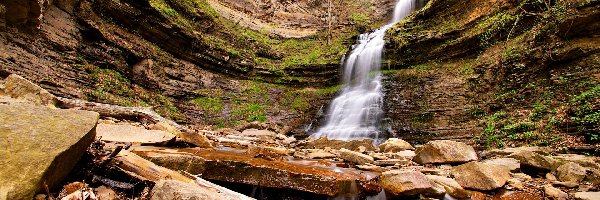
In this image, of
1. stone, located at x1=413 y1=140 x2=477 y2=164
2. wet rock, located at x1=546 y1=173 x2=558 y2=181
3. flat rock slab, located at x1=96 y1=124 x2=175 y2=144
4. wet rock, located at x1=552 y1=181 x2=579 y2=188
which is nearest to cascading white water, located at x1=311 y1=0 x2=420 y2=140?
stone, located at x1=413 y1=140 x2=477 y2=164

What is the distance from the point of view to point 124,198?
2041 mm

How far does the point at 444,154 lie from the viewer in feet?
18.3

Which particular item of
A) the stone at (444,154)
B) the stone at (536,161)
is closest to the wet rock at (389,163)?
the stone at (444,154)

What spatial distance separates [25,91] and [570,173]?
893 centimetres

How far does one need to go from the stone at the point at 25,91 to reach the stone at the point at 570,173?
8344 millimetres

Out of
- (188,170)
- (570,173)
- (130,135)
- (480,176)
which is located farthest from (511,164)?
(130,135)

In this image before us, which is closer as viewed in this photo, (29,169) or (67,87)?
(29,169)

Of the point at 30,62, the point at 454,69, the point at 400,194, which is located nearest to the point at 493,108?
the point at 454,69

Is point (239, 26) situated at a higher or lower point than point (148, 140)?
higher

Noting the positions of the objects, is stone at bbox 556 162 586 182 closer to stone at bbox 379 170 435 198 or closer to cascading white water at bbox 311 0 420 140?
stone at bbox 379 170 435 198

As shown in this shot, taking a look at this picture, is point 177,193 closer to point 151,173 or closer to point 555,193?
point 151,173

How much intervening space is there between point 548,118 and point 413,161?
5.16 m

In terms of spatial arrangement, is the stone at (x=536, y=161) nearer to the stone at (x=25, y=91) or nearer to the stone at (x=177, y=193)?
the stone at (x=177, y=193)

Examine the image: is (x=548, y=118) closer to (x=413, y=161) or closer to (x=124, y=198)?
(x=413, y=161)
